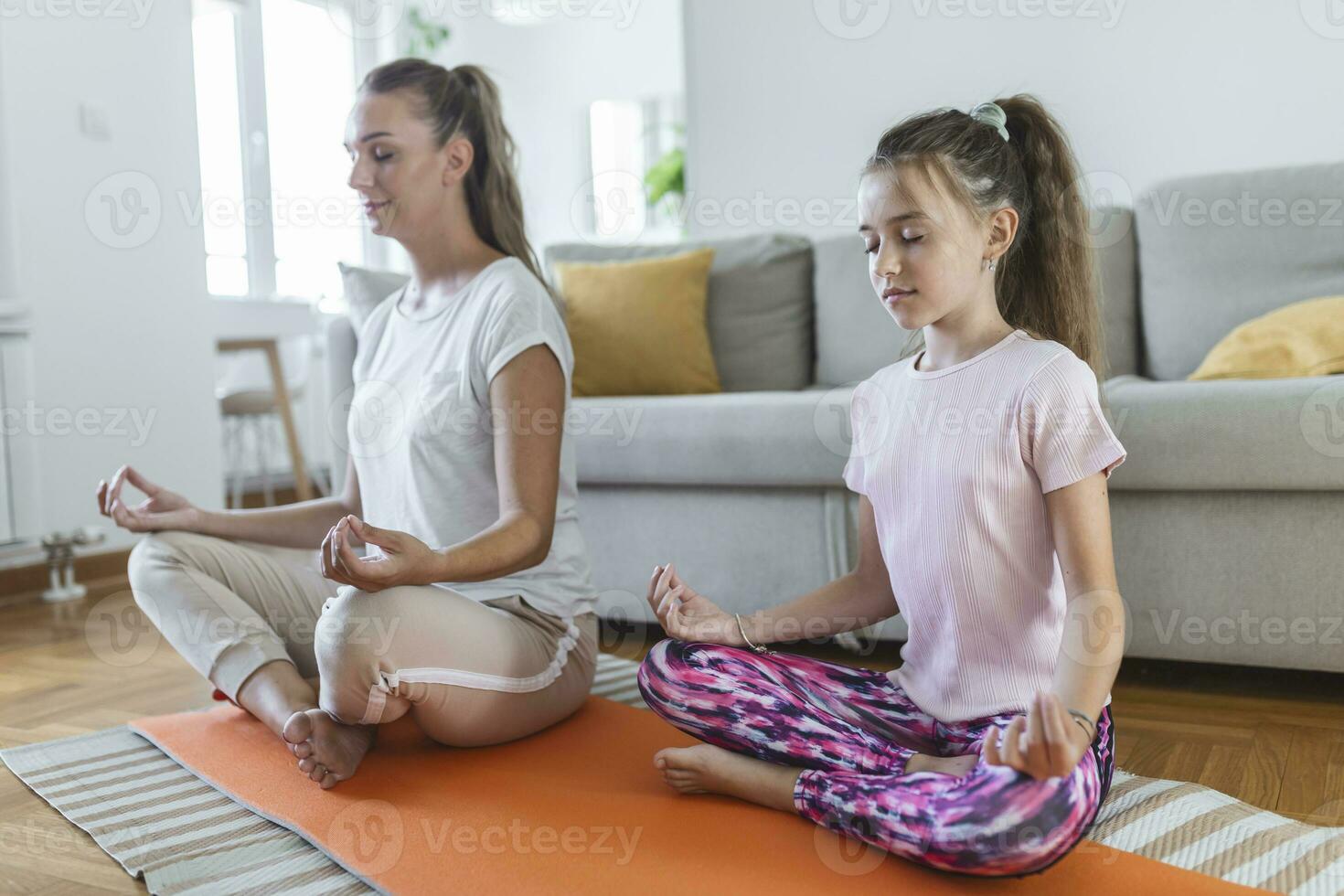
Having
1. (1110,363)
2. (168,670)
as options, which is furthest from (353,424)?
(1110,363)

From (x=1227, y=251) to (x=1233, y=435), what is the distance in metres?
0.77

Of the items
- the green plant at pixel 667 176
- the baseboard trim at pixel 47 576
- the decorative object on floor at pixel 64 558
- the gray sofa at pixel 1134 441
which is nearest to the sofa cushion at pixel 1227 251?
the gray sofa at pixel 1134 441

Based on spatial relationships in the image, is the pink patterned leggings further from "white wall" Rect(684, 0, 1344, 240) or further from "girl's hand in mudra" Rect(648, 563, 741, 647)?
"white wall" Rect(684, 0, 1344, 240)

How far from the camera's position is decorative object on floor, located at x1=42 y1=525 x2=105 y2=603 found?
9.19ft

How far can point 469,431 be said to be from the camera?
144 cm

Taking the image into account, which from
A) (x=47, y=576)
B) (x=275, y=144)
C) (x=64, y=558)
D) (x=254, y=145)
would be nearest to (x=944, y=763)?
(x=64, y=558)

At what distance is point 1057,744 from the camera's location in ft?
2.88

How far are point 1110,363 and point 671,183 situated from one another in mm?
3837

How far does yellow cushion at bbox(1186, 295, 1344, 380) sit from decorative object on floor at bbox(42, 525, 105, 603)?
8.34 ft

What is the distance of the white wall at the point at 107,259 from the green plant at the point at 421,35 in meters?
2.10

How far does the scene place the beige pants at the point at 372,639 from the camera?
123 centimetres

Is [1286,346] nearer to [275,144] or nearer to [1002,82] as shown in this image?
[1002,82]

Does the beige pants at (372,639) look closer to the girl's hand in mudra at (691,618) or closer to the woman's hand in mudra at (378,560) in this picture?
the woman's hand in mudra at (378,560)

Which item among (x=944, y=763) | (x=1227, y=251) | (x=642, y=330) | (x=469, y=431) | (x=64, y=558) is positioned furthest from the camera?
(x=64, y=558)
